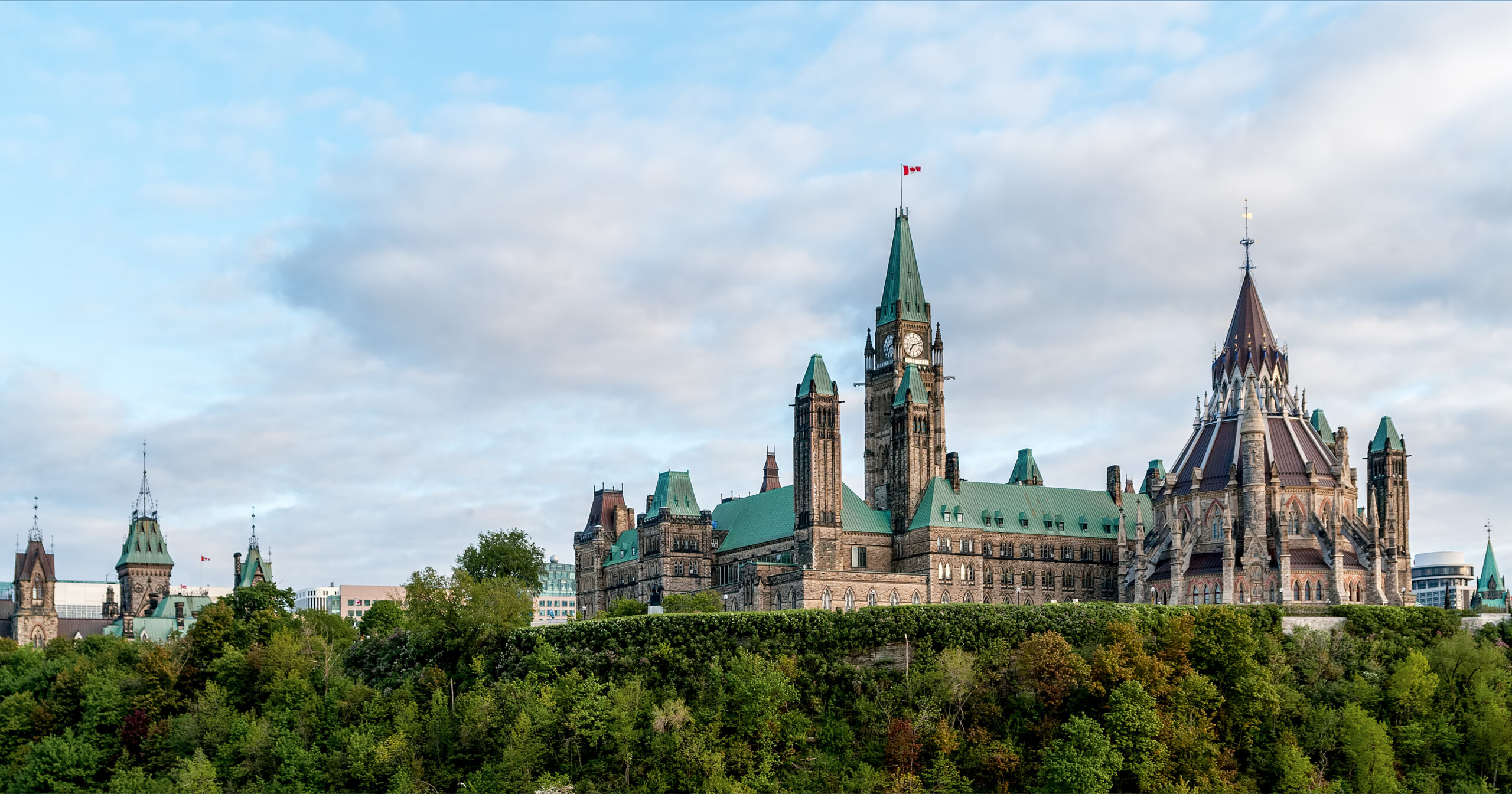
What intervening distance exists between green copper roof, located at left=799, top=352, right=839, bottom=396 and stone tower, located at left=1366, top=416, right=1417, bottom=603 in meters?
51.2

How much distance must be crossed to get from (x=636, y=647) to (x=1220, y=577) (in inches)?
2311

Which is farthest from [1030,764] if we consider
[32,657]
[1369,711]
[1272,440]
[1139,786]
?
[32,657]

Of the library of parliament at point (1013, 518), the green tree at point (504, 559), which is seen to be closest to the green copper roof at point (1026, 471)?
the library of parliament at point (1013, 518)

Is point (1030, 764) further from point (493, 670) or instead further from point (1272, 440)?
point (1272, 440)

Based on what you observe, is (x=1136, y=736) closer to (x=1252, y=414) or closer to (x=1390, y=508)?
(x=1252, y=414)

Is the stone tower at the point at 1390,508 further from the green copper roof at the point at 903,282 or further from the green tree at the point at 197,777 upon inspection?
the green tree at the point at 197,777

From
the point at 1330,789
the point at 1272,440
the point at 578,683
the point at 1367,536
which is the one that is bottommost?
the point at 1330,789

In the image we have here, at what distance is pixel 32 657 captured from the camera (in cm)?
14725

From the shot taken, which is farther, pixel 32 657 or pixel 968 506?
pixel 968 506

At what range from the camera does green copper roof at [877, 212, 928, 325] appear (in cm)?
17325

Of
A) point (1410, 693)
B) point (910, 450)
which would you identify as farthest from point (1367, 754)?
point (910, 450)

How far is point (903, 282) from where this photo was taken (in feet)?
573

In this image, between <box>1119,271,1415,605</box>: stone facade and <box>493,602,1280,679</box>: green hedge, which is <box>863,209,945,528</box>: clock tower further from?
<box>493,602,1280,679</box>: green hedge

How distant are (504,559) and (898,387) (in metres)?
43.6
